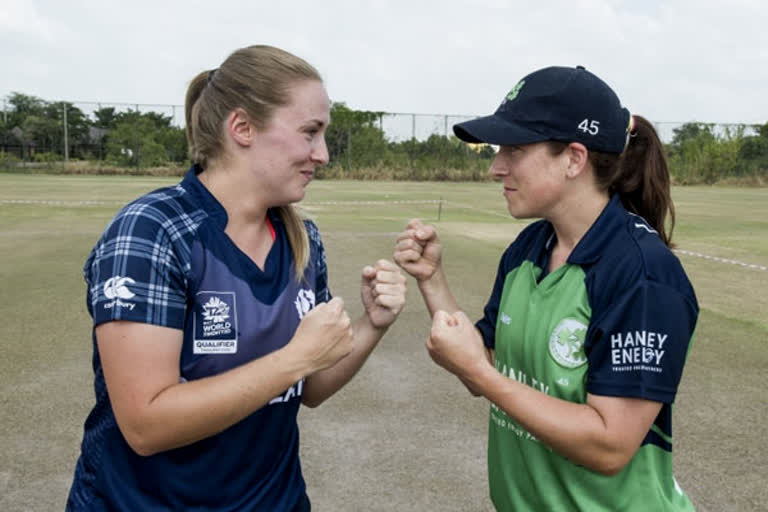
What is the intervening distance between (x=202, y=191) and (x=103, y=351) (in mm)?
541

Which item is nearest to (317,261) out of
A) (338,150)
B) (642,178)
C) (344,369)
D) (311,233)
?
(311,233)

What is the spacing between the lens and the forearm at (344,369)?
250 centimetres

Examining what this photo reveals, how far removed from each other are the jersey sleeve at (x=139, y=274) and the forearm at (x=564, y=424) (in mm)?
851

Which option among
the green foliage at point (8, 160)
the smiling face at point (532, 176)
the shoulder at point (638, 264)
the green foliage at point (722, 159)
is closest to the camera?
the shoulder at point (638, 264)

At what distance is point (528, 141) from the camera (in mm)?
2076

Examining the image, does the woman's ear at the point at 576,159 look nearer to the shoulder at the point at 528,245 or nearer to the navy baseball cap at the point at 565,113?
the navy baseball cap at the point at 565,113

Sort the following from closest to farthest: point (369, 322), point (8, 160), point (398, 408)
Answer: point (369, 322)
point (398, 408)
point (8, 160)

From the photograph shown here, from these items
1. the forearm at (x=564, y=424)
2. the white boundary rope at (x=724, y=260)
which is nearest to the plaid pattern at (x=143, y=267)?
the forearm at (x=564, y=424)

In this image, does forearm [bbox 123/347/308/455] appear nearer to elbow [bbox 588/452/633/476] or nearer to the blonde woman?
the blonde woman

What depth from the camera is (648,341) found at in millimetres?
1795

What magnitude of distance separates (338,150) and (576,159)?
43861 millimetres

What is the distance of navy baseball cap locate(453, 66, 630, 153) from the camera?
203 centimetres

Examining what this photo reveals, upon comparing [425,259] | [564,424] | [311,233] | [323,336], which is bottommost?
[564,424]

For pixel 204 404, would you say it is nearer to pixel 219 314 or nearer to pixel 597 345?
pixel 219 314
